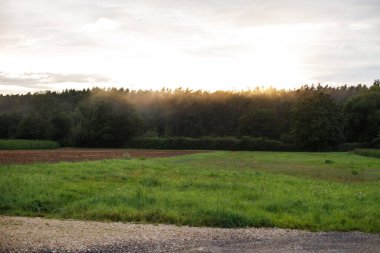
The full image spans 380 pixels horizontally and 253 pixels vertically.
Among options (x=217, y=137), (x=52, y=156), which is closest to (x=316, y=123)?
(x=217, y=137)

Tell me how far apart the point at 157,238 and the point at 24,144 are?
8614 cm

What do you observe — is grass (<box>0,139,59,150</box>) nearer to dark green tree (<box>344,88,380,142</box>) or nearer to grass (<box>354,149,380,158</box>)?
grass (<box>354,149,380,158</box>)

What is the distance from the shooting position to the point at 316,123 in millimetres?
98688

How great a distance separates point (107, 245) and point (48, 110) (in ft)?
359

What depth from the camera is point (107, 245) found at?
1415cm

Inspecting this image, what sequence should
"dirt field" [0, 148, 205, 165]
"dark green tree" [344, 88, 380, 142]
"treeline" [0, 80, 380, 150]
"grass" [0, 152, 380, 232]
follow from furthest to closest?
"dark green tree" [344, 88, 380, 142], "treeline" [0, 80, 380, 150], "dirt field" [0, 148, 205, 165], "grass" [0, 152, 380, 232]

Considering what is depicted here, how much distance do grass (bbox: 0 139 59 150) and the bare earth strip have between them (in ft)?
255

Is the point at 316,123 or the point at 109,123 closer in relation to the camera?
the point at 316,123

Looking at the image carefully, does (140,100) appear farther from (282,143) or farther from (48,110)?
(282,143)

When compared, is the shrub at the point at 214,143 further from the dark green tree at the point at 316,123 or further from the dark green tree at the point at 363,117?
the dark green tree at the point at 363,117

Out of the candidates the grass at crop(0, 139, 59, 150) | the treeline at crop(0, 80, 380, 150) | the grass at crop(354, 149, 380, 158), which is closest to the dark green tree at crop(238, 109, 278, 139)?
the treeline at crop(0, 80, 380, 150)

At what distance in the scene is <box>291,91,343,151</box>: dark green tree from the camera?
99.1 m

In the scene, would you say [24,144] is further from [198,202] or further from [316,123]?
[198,202]

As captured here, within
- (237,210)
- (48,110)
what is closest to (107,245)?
(237,210)
